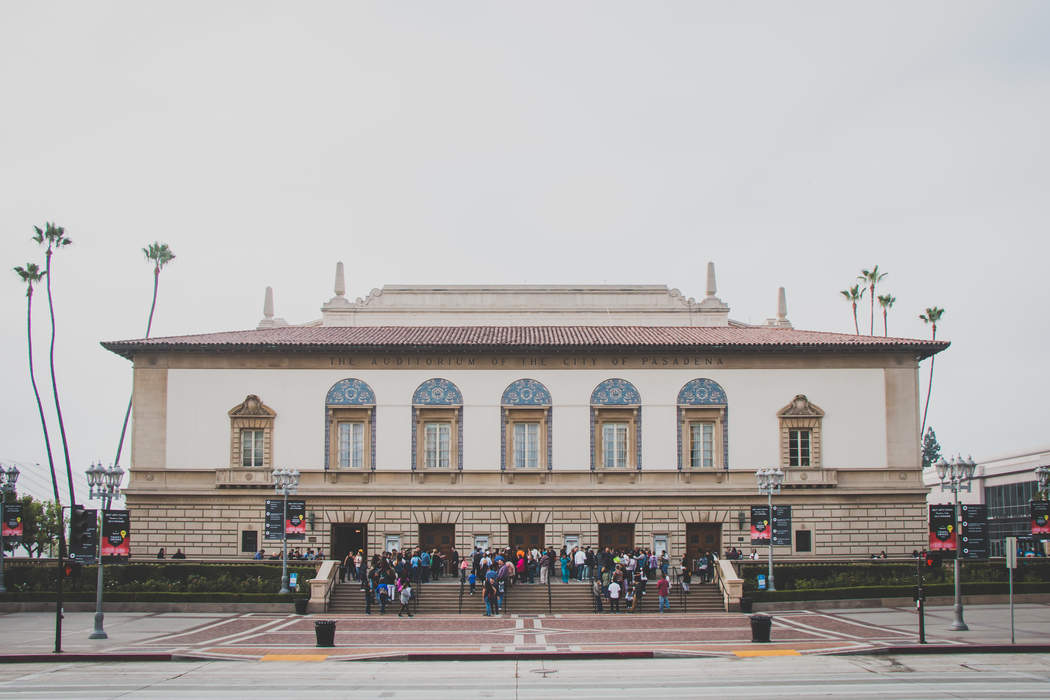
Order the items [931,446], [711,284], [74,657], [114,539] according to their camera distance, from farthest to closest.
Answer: [931,446], [711,284], [114,539], [74,657]

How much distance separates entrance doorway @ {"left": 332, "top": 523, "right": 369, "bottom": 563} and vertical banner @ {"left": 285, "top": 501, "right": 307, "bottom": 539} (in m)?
7.34

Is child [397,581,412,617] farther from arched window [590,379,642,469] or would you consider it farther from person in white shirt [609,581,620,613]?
arched window [590,379,642,469]

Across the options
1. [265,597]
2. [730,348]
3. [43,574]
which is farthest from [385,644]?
[730,348]

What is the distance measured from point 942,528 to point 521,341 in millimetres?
20770

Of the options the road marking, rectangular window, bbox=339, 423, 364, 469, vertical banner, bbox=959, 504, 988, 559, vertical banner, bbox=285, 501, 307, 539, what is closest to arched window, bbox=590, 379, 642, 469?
rectangular window, bbox=339, 423, 364, 469

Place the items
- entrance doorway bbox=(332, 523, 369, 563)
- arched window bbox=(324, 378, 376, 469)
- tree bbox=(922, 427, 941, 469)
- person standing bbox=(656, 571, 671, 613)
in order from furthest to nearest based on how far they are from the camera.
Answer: tree bbox=(922, 427, 941, 469)
arched window bbox=(324, 378, 376, 469)
entrance doorway bbox=(332, 523, 369, 563)
person standing bbox=(656, 571, 671, 613)

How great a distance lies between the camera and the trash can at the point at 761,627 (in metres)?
29.6

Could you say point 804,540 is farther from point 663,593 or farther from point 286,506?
point 286,506

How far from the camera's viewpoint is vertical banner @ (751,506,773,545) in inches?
1569

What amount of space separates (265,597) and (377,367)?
40.5 feet

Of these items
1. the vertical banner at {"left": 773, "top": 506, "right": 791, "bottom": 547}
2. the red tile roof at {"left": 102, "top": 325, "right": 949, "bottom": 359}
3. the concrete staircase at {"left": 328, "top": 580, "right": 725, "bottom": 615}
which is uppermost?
the red tile roof at {"left": 102, "top": 325, "right": 949, "bottom": 359}

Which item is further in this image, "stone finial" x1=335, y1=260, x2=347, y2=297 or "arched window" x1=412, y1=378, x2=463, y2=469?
"stone finial" x1=335, y1=260, x2=347, y2=297

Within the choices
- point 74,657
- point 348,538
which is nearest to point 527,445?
point 348,538

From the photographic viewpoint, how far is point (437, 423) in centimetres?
4875
